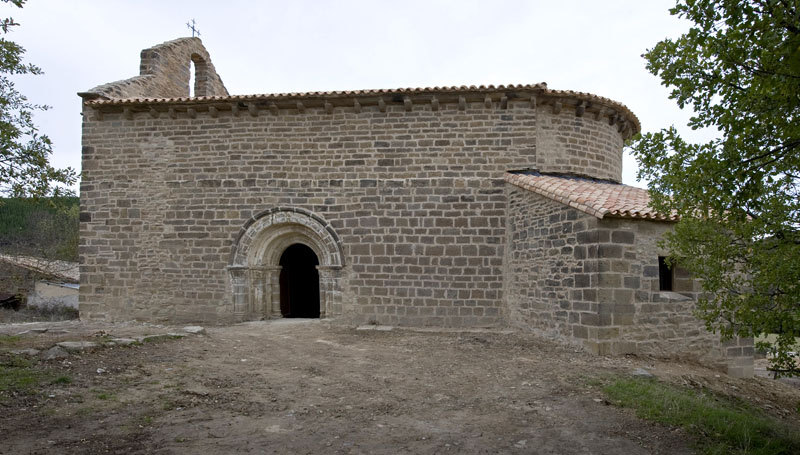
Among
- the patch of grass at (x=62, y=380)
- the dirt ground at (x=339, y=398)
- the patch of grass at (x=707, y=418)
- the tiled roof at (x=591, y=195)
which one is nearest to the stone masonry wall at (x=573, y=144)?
the tiled roof at (x=591, y=195)

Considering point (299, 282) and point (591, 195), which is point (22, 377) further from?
point (299, 282)

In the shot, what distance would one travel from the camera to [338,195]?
10984 millimetres

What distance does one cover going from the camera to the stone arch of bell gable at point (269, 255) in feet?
35.6

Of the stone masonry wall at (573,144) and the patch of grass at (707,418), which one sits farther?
the stone masonry wall at (573,144)

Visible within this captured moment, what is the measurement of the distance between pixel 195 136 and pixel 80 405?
286 inches

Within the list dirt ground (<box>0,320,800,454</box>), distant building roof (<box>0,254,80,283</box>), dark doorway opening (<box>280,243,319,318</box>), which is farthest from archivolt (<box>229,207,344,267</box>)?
distant building roof (<box>0,254,80,283</box>)

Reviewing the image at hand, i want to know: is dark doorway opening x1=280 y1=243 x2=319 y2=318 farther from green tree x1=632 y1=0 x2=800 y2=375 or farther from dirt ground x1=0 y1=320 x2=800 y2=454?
green tree x1=632 y1=0 x2=800 y2=375

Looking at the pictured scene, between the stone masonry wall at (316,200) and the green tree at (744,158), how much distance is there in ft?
19.2

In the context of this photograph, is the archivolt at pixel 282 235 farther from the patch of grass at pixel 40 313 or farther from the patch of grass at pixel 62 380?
the patch of grass at pixel 40 313

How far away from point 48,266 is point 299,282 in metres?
13.1

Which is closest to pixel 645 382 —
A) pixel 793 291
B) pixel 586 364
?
pixel 586 364

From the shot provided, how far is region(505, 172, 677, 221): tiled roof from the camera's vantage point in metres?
8.12

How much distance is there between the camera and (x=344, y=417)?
524 cm

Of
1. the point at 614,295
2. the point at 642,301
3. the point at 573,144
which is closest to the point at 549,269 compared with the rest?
the point at 614,295
